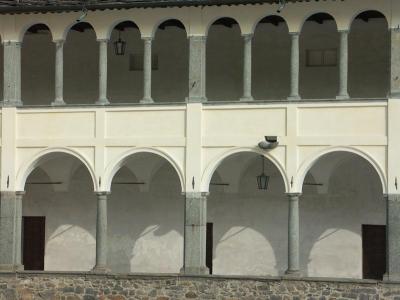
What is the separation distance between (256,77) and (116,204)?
599cm

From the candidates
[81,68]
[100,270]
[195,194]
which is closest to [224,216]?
[195,194]

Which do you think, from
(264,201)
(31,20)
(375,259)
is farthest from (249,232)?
(31,20)

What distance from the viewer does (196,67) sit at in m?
29.7

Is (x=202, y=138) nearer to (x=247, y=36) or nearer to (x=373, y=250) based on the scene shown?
(x=247, y=36)

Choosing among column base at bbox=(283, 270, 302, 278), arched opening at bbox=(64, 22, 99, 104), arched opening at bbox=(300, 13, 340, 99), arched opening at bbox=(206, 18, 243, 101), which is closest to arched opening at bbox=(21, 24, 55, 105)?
arched opening at bbox=(64, 22, 99, 104)

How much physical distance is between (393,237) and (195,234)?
17.7ft

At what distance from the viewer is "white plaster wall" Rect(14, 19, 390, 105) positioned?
102ft

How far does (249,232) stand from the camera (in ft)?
106

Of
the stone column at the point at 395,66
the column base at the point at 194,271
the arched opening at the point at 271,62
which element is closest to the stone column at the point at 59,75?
the arched opening at the point at 271,62

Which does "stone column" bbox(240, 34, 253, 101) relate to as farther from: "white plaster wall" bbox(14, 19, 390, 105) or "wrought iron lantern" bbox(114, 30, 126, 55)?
"wrought iron lantern" bbox(114, 30, 126, 55)

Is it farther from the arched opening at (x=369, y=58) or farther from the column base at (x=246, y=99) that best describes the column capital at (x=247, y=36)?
the arched opening at (x=369, y=58)

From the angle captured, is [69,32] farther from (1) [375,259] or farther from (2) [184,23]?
(1) [375,259]

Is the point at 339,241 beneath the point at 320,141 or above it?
beneath

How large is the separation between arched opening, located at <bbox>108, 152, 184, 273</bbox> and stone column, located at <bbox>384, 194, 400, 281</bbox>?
7411 millimetres
